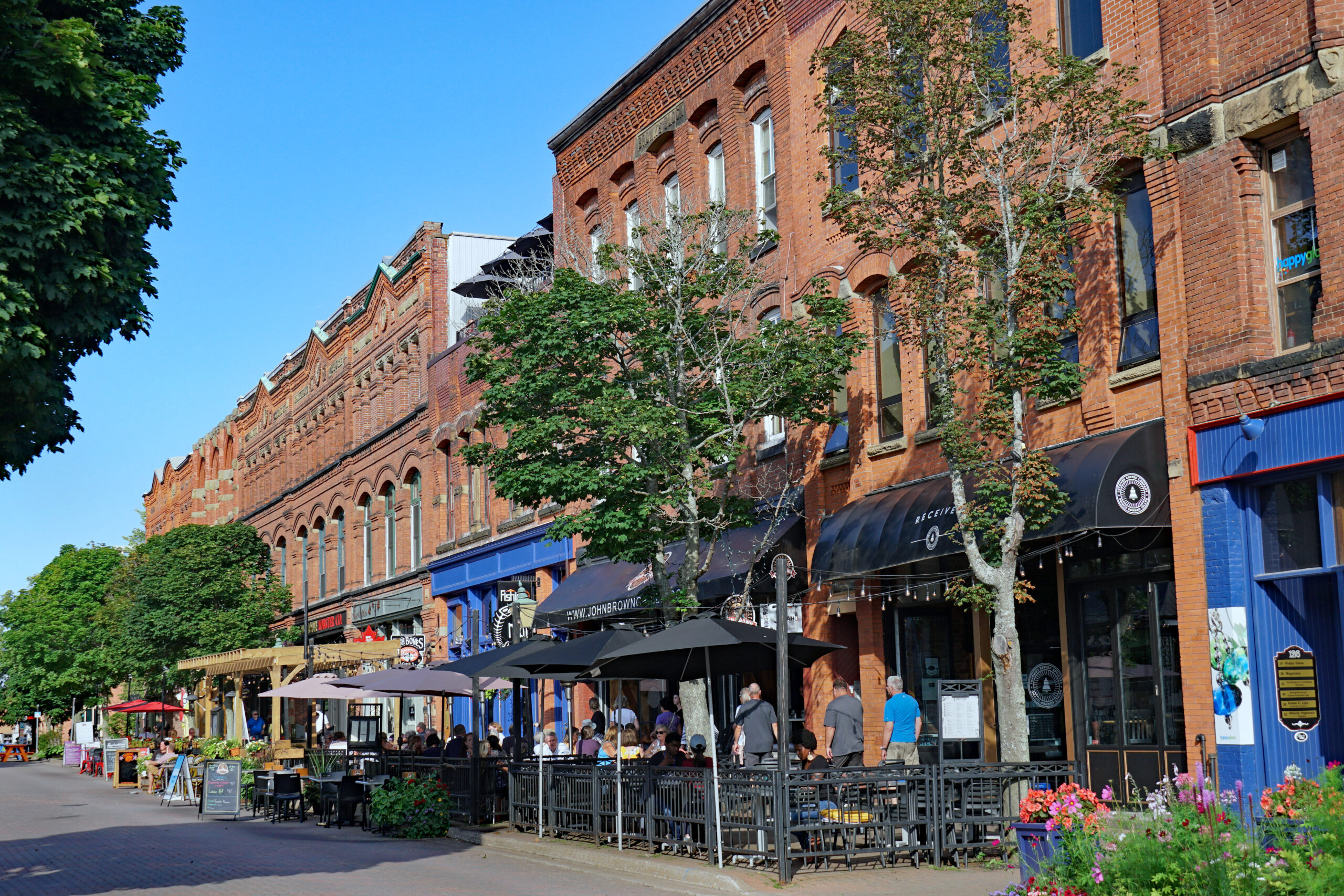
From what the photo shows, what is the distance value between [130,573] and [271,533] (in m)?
5.61

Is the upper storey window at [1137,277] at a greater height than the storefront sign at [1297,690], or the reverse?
the upper storey window at [1137,277]

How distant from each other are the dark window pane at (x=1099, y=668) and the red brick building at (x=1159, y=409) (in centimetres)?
3

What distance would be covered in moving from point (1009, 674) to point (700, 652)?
3833 mm

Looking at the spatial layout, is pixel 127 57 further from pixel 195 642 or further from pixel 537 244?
pixel 195 642

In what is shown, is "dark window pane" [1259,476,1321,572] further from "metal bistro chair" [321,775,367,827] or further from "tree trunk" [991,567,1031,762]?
"metal bistro chair" [321,775,367,827]

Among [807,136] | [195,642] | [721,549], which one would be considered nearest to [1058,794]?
[721,549]

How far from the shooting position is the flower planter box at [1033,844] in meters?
9.60

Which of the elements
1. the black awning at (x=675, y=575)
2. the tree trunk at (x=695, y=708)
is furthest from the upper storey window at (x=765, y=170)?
the tree trunk at (x=695, y=708)

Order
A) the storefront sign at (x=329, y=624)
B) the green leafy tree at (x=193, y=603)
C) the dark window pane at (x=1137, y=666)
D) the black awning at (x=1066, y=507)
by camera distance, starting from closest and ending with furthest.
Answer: the black awning at (x=1066, y=507) < the dark window pane at (x=1137, y=666) < the storefront sign at (x=329, y=624) < the green leafy tree at (x=193, y=603)

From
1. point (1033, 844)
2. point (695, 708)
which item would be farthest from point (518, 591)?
point (1033, 844)

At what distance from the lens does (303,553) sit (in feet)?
176

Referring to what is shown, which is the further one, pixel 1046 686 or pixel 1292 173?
pixel 1046 686

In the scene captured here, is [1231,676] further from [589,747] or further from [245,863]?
[245,863]

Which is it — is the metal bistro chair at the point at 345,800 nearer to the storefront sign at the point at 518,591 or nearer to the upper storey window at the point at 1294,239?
the storefront sign at the point at 518,591
